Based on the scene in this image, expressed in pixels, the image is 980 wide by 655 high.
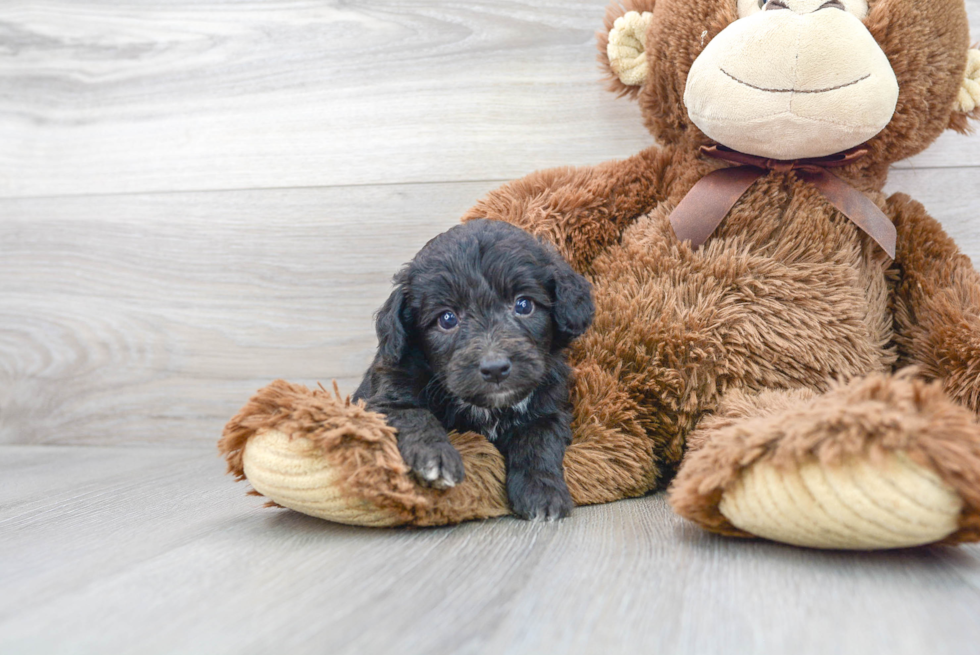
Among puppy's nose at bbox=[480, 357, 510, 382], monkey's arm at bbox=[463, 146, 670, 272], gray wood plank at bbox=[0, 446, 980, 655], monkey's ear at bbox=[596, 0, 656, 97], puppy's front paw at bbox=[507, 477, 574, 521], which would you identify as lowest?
puppy's front paw at bbox=[507, 477, 574, 521]

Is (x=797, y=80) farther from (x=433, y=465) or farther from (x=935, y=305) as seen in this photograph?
(x=433, y=465)

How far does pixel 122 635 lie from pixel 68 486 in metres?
1.18

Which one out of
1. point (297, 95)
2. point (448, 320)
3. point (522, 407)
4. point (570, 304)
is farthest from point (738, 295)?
point (297, 95)

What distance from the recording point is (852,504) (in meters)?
1.03

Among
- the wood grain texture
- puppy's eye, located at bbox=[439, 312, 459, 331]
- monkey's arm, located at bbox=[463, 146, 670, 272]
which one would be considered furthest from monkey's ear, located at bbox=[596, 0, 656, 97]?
puppy's eye, located at bbox=[439, 312, 459, 331]

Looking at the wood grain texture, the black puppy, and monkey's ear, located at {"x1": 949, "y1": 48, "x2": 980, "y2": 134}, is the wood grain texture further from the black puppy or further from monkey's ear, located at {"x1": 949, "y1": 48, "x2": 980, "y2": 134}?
the black puppy

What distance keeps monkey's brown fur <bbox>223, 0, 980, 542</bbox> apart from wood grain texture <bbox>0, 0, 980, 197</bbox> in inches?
18.4

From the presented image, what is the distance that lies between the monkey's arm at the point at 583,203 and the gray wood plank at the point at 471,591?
70 cm

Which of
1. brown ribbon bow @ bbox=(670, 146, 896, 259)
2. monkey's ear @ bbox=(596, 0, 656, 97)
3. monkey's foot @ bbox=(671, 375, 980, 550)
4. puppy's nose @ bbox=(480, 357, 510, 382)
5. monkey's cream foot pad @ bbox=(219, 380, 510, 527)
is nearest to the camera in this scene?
monkey's foot @ bbox=(671, 375, 980, 550)

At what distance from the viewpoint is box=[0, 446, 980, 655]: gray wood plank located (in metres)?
0.88

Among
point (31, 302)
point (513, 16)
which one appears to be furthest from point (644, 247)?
point (31, 302)

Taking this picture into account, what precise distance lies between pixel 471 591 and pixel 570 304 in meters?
0.72

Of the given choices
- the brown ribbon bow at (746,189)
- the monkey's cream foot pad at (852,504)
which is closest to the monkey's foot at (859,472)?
the monkey's cream foot pad at (852,504)

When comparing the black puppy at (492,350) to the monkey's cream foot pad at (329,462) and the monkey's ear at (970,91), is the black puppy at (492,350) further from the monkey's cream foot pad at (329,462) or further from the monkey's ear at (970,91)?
the monkey's ear at (970,91)
